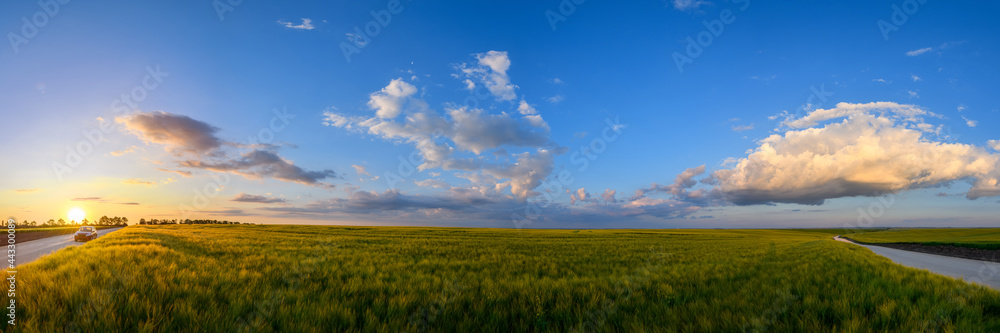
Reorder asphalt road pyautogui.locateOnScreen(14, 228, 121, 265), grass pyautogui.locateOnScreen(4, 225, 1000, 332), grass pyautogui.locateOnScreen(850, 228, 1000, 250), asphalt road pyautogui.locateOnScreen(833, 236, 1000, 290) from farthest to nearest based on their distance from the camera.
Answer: grass pyautogui.locateOnScreen(850, 228, 1000, 250)
asphalt road pyautogui.locateOnScreen(14, 228, 121, 265)
asphalt road pyautogui.locateOnScreen(833, 236, 1000, 290)
grass pyautogui.locateOnScreen(4, 225, 1000, 332)

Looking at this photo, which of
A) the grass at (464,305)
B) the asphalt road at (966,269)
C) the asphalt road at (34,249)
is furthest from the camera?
the asphalt road at (34,249)

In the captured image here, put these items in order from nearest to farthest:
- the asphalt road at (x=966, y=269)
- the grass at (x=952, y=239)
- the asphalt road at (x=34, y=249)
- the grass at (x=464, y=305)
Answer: the grass at (x=464, y=305), the asphalt road at (x=966, y=269), the asphalt road at (x=34, y=249), the grass at (x=952, y=239)

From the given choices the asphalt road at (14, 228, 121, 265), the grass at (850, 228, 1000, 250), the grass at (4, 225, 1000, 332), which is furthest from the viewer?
the grass at (850, 228, 1000, 250)

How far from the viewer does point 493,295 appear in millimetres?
6129

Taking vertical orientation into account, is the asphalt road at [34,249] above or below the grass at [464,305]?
below

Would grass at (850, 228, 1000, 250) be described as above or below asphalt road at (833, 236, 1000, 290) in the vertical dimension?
below

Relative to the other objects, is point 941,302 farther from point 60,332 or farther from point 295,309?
point 60,332

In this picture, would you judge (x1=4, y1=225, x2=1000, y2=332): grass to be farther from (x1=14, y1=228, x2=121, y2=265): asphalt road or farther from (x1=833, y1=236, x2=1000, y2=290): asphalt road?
(x1=14, y1=228, x2=121, y2=265): asphalt road

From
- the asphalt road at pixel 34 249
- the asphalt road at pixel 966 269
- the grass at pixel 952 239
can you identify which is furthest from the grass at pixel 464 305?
the grass at pixel 952 239

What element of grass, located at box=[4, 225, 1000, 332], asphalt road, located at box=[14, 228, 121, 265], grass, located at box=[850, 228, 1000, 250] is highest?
grass, located at box=[4, 225, 1000, 332]

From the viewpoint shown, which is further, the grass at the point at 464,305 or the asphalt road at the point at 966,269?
the asphalt road at the point at 966,269

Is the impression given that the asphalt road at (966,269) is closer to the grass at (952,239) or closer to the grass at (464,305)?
the grass at (464,305)

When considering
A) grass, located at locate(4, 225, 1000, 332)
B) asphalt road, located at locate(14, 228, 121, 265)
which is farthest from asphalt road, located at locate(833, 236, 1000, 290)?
asphalt road, located at locate(14, 228, 121, 265)

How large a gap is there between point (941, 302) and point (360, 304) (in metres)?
8.86
